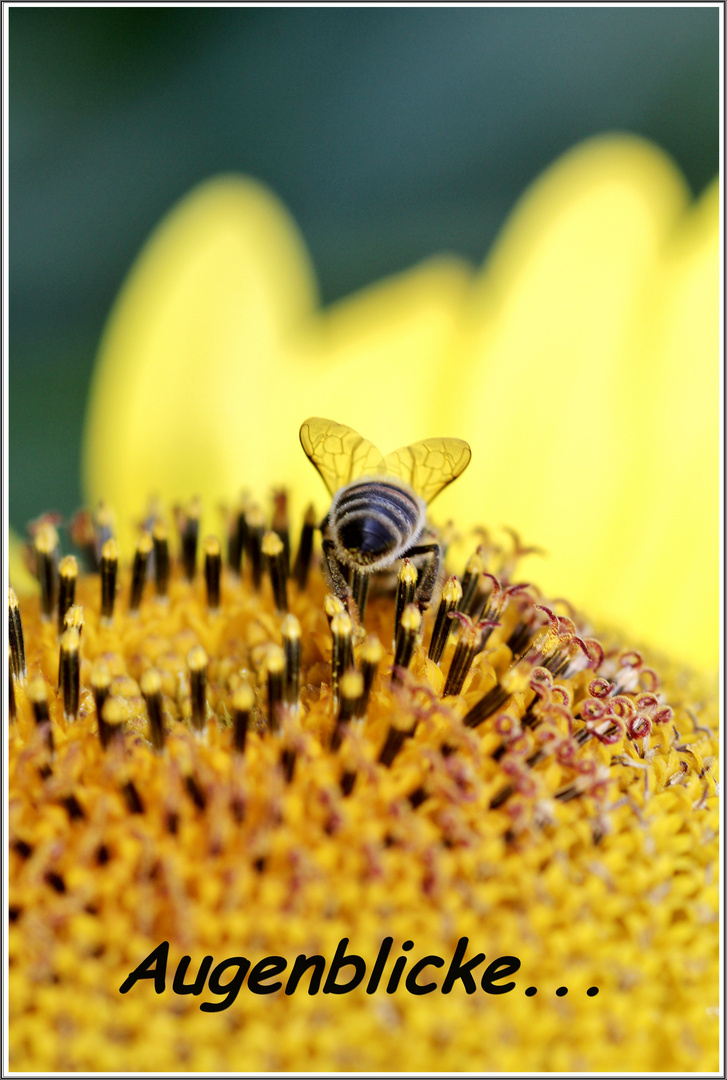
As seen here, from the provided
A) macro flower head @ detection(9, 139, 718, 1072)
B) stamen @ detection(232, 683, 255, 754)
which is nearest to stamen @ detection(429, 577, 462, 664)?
macro flower head @ detection(9, 139, 718, 1072)

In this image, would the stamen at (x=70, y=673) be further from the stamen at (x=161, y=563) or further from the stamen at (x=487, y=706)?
the stamen at (x=487, y=706)

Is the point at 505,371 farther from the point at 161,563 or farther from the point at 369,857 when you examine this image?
the point at 369,857

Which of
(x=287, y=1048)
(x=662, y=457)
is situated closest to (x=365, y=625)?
(x=287, y=1048)

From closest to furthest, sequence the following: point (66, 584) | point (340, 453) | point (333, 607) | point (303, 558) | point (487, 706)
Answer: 1. point (487, 706)
2. point (333, 607)
3. point (340, 453)
4. point (66, 584)
5. point (303, 558)

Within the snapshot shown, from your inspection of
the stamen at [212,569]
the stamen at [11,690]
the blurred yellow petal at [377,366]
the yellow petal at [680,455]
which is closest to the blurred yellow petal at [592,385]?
the yellow petal at [680,455]

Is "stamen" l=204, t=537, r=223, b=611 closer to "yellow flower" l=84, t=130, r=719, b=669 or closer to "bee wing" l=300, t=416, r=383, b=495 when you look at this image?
"bee wing" l=300, t=416, r=383, b=495

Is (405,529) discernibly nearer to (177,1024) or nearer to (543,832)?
(543,832)

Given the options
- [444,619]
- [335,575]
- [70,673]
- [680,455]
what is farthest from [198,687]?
[680,455]
